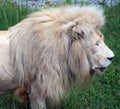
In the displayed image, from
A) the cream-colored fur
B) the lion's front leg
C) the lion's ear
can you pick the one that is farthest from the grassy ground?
the lion's ear

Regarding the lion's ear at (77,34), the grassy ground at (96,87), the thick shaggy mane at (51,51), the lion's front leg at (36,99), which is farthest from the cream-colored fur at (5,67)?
the lion's ear at (77,34)

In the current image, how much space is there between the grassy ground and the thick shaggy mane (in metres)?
0.33

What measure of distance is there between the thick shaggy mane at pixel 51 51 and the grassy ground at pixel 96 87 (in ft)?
1.07

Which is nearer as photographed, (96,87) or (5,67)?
(5,67)

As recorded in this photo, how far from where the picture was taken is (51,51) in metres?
3.50

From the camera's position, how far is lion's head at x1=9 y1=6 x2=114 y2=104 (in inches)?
138

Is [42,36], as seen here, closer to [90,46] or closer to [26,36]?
[26,36]

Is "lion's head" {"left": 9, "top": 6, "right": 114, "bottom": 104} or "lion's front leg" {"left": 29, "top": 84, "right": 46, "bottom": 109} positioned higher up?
"lion's head" {"left": 9, "top": 6, "right": 114, "bottom": 104}

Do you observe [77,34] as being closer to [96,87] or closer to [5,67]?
[5,67]

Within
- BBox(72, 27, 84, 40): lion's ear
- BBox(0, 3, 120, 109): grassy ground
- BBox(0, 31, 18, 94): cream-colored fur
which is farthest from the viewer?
BBox(0, 3, 120, 109): grassy ground

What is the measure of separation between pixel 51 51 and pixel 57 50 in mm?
47

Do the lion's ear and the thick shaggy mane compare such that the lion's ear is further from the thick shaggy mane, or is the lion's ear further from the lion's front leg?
the lion's front leg

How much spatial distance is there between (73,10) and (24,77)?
0.66 m

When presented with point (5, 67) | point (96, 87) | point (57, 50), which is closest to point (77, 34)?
point (57, 50)
